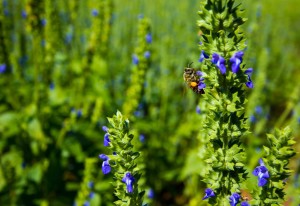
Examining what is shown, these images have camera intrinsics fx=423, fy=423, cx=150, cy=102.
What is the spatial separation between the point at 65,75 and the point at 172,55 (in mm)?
1948

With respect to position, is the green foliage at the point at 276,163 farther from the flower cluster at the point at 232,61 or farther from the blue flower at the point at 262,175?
the flower cluster at the point at 232,61

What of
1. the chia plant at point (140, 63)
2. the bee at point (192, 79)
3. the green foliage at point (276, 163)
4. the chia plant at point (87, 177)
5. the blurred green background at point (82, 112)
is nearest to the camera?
the green foliage at point (276, 163)

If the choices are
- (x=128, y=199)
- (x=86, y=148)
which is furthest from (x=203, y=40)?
(x=86, y=148)

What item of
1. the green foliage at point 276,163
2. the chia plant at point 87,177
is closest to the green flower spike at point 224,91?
the green foliage at point 276,163

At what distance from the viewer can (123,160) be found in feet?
5.59

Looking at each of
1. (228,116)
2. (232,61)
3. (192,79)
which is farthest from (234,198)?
(192,79)

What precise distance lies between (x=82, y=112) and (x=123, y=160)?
285 centimetres

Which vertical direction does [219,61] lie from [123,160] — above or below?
above

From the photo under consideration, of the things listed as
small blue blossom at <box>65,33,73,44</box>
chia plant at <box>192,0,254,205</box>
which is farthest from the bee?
Answer: small blue blossom at <box>65,33,73,44</box>

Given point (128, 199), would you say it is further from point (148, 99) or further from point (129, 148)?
point (148, 99)

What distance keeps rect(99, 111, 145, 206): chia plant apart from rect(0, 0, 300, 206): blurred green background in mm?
1141

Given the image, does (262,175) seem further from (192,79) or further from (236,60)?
(192,79)

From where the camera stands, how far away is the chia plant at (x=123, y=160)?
5.44 ft

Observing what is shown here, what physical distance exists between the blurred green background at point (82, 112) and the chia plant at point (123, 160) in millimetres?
1141
